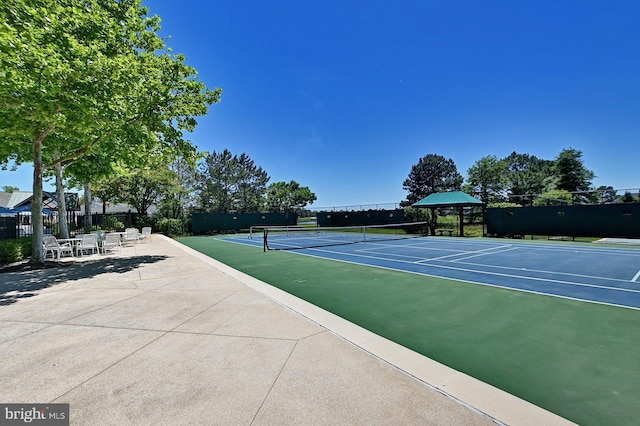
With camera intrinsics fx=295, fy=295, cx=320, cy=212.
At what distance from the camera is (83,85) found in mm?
8359

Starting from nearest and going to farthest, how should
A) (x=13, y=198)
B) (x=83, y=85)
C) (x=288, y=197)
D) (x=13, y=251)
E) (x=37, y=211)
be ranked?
(x=83, y=85) → (x=37, y=211) → (x=13, y=251) → (x=13, y=198) → (x=288, y=197)

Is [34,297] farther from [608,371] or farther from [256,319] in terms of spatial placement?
[608,371]

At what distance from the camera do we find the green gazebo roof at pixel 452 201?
72.4 ft

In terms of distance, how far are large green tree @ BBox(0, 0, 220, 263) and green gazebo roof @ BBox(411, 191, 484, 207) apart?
1793cm

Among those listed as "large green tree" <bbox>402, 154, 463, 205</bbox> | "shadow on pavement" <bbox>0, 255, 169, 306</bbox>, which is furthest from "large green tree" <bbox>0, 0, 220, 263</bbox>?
"large green tree" <bbox>402, 154, 463, 205</bbox>

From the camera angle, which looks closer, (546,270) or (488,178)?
(546,270)

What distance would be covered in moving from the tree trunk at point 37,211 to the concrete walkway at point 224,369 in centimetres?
589

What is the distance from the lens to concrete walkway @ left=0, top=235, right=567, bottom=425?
2493 mm

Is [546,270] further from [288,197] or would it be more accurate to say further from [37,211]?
[288,197]

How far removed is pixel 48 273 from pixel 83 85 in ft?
18.8

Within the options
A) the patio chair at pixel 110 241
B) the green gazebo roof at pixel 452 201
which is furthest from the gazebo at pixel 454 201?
the patio chair at pixel 110 241

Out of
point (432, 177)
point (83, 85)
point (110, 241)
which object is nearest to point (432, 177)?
point (432, 177)

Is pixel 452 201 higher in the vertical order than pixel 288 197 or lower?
lower

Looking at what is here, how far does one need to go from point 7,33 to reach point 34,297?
247 inches
